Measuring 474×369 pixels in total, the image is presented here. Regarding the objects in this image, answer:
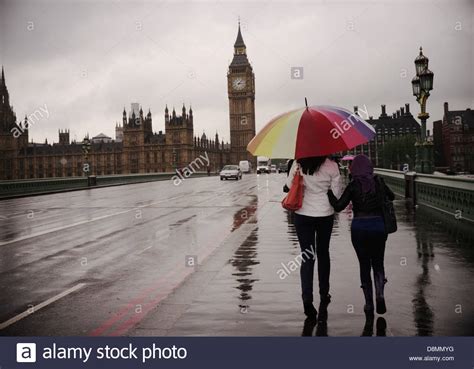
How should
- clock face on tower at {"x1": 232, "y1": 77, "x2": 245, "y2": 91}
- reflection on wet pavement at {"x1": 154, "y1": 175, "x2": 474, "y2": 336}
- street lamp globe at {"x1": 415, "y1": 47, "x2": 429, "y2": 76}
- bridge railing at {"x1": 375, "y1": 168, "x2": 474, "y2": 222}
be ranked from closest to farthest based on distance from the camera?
1. reflection on wet pavement at {"x1": 154, "y1": 175, "x2": 474, "y2": 336}
2. bridge railing at {"x1": 375, "y1": 168, "x2": 474, "y2": 222}
3. street lamp globe at {"x1": 415, "y1": 47, "x2": 429, "y2": 76}
4. clock face on tower at {"x1": 232, "y1": 77, "x2": 245, "y2": 91}

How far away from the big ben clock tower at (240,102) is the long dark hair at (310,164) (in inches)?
6423

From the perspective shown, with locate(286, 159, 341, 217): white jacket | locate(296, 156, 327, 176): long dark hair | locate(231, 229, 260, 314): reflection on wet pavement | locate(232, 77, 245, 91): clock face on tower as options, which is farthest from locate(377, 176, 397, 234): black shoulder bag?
locate(232, 77, 245, 91): clock face on tower

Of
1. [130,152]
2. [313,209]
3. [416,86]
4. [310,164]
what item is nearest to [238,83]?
[130,152]

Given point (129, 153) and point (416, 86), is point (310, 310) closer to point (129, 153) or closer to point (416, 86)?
point (416, 86)

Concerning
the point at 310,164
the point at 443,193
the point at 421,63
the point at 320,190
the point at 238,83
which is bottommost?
the point at 443,193

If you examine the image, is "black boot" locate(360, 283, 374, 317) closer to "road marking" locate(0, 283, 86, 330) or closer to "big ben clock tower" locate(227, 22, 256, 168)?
"road marking" locate(0, 283, 86, 330)

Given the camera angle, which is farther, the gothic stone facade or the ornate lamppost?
the gothic stone facade

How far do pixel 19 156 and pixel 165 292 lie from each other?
498 ft

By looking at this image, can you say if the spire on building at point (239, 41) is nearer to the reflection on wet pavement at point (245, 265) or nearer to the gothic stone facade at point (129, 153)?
the gothic stone facade at point (129, 153)

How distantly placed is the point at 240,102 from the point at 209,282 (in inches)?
6877

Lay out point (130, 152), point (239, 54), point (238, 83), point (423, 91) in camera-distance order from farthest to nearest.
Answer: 1. point (239, 54)
2. point (238, 83)
3. point (130, 152)
4. point (423, 91)

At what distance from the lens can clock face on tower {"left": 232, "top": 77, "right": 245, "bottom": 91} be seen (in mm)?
181375

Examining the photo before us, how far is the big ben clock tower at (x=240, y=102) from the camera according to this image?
17312 centimetres

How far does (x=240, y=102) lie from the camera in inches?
7116
